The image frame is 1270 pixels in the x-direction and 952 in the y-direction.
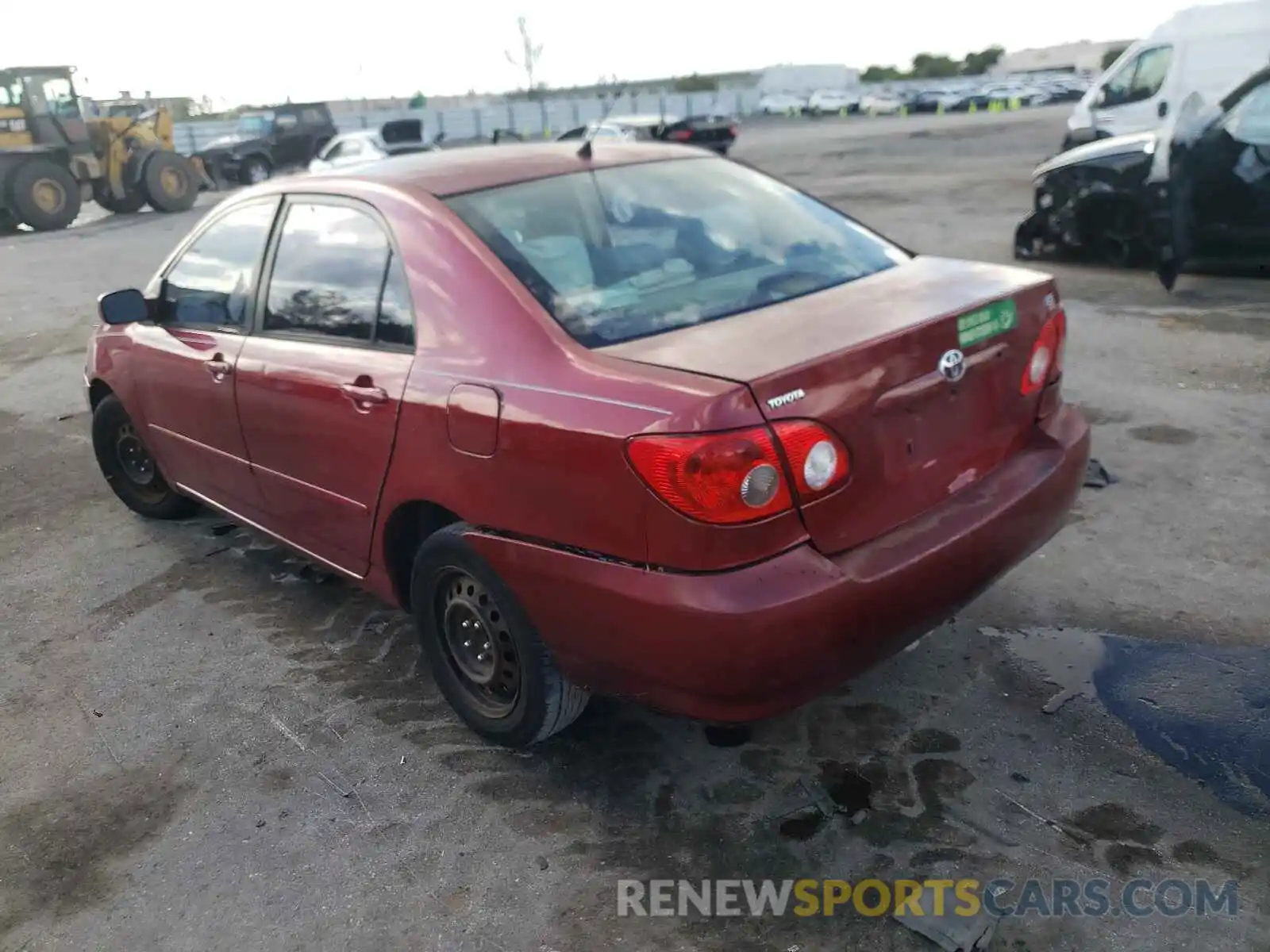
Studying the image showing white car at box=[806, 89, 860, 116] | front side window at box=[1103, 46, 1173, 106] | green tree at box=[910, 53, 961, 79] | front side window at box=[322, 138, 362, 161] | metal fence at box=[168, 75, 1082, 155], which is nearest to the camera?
front side window at box=[1103, 46, 1173, 106]

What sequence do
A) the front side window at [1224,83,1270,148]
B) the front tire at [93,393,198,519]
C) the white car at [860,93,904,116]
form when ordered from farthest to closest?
the white car at [860,93,904,116] → the front side window at [1224,83,1270,148] → the front tire at [93,393,198,519]

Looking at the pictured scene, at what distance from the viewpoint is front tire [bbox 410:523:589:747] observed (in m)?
2.77

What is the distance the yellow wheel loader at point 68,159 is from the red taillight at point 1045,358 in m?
21.2

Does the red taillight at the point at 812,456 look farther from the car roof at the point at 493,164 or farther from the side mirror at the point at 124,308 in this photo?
the side mirror at the point at 124,308

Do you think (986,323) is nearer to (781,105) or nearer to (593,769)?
(593,769)

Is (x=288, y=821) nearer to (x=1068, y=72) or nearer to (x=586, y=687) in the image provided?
(x=586, y=687)

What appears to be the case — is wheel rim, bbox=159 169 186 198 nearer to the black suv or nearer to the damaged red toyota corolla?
the black suv

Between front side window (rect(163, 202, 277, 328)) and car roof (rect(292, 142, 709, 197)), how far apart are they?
0.70 ft

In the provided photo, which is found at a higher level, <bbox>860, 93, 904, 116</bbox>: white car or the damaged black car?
<bbox>860, 93, 904, 116</bbox>: white car

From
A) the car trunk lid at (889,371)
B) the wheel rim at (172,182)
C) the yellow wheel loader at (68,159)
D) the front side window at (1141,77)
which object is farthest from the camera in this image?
the wheel rim at (172,182)

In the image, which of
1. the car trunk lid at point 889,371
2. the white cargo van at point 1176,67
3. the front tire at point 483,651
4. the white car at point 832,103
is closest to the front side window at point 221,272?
the front tire at point 483,651

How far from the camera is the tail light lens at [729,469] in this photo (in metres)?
2.25

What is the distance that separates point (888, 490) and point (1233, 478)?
287cm

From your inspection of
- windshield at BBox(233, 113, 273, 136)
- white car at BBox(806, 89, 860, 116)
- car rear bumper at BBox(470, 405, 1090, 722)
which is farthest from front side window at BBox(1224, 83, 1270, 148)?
white car at BBox(806, 89, 860, 116)
